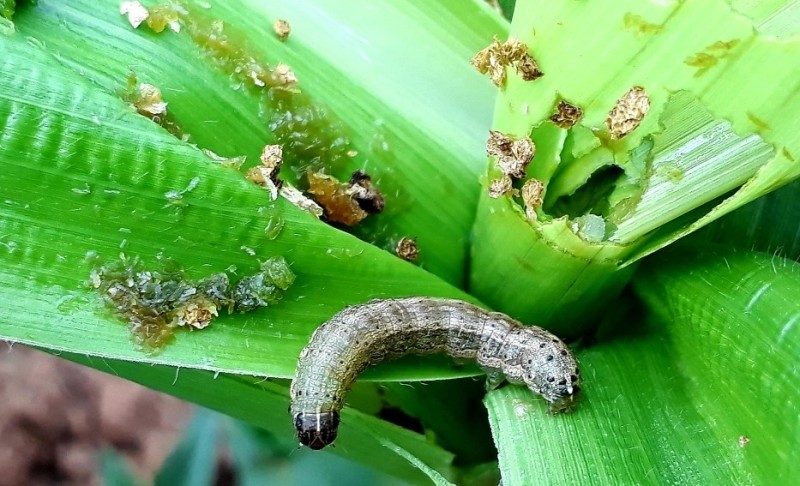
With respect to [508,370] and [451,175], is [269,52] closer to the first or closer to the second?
[451,175]

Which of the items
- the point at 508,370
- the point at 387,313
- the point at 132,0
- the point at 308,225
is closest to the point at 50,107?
the point at 132,0

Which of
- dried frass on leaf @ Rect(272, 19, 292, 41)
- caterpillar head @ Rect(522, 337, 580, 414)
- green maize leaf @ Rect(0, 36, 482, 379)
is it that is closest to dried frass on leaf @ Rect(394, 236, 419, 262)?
green maize leaf @ Rect(0, 36, 482, 379)

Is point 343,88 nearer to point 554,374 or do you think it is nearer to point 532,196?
point 532,196

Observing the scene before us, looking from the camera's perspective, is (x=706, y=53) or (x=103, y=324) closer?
(x=706, y=53)

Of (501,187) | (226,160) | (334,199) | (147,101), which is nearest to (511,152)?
(501,187)

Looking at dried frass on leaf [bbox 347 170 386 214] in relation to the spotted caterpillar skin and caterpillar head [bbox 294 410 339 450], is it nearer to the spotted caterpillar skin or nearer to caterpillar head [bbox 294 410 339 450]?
the spotted caterpillar skin

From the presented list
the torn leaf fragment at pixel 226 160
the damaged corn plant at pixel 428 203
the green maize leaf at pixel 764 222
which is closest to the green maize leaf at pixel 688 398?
the damaged corn plant at pixel 428 203
